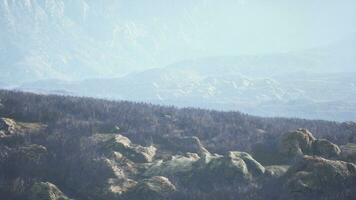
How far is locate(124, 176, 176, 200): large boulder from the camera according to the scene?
58.7ft

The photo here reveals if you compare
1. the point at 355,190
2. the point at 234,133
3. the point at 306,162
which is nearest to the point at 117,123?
the point at 234,133

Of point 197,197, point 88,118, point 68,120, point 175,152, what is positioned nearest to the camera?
point 197,197

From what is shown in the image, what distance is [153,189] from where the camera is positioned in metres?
18.2

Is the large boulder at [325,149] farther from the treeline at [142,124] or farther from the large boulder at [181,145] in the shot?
the large boulder at [181,145]

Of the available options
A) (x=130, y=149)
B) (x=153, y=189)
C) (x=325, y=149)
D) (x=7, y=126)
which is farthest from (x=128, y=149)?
(x=325, y=149)

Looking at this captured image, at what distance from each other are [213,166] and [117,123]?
10.6 meters

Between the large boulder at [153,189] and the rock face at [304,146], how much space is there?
7131 millimetres

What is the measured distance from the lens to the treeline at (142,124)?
27.3 meters

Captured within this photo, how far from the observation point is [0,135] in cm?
2339

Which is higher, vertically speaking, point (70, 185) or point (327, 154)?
point (327, 154)

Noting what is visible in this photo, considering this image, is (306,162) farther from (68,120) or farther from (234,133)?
(68,120)

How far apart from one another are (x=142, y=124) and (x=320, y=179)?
1577 centimetres

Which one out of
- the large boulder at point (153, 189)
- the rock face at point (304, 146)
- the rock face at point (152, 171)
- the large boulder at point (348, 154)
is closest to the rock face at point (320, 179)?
the rock face at point (152, 171)

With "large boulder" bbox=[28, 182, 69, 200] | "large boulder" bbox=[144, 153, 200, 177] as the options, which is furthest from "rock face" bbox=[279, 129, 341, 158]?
"large boulder" bbox=[28, 182, 69, 200]
